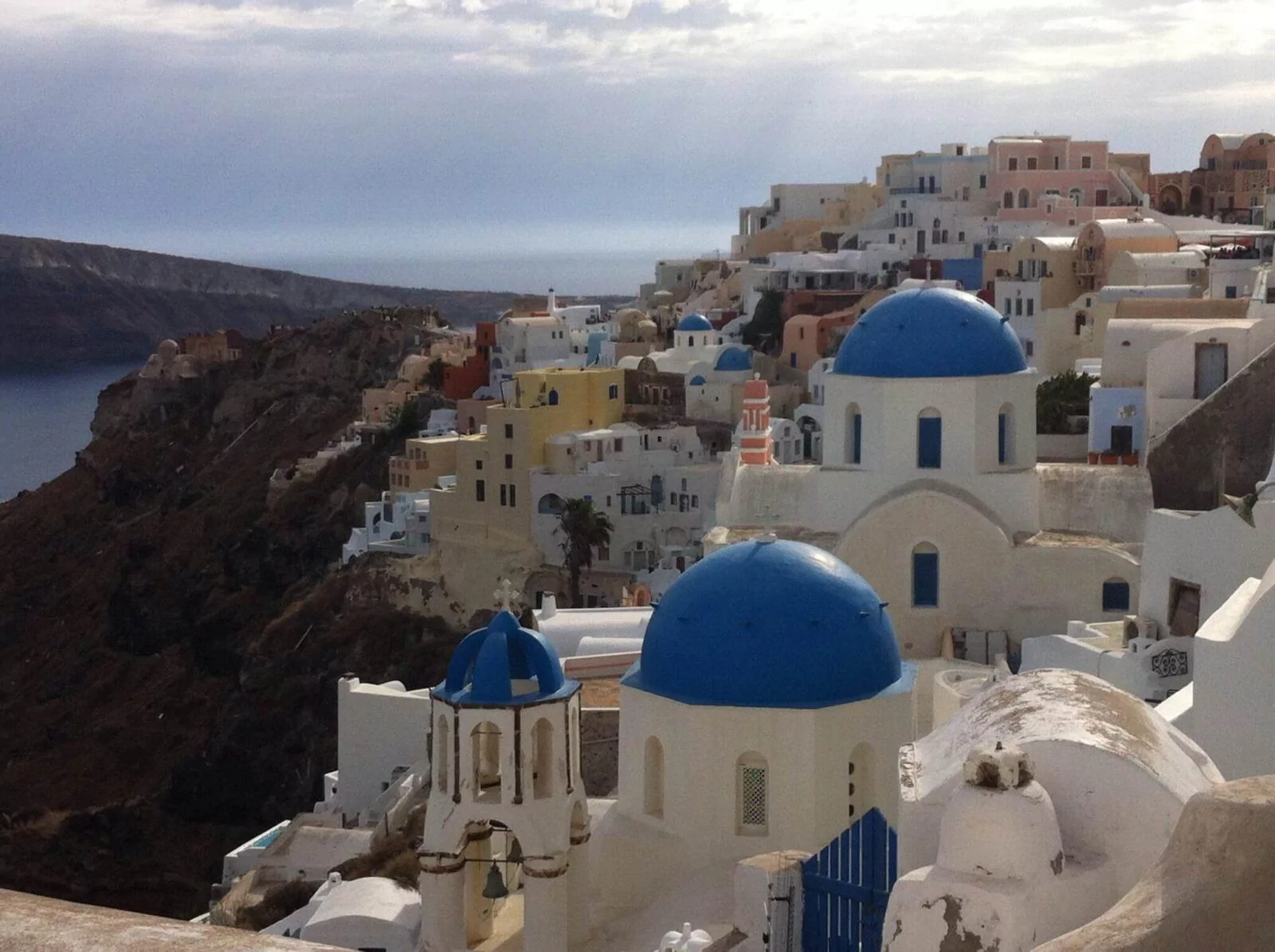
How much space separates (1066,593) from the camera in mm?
20969

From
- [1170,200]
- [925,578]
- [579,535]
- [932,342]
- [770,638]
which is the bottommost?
[579,535]

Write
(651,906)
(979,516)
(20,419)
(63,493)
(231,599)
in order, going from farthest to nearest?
(20,419)
(63,493)
(231,599)
(979,516)
(651,906)

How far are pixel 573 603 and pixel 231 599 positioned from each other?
17.5m

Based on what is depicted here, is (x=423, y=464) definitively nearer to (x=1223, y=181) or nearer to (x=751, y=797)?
(x=1223, y=181)

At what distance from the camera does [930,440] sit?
21141 mm

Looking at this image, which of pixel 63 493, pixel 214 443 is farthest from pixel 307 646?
pixel 63 493

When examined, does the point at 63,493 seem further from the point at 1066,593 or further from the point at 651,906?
the point at 651,906

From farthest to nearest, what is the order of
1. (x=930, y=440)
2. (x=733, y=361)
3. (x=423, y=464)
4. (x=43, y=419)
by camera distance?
(x=43, y=419) → (x=733, y=361) → (x=423, y=464) → (x=930, y=440)

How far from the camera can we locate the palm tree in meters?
39.7

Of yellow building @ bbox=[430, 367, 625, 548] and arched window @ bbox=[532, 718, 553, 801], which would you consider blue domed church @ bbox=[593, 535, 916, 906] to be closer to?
arched window @ bbox=[532, 718, 553, 801]

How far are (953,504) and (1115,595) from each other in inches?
84.5

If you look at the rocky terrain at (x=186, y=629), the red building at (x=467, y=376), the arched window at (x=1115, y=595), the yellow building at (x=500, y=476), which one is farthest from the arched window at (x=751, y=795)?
the red building at (x=467, y=376)

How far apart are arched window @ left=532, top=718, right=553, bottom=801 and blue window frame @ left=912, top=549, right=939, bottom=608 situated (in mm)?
9045

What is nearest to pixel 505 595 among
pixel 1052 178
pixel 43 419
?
pixel 1052 178
